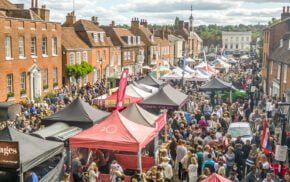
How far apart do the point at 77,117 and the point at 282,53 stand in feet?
67.0

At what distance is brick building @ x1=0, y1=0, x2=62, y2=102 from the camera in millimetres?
25969

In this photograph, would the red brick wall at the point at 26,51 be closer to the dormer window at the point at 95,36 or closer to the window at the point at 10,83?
the window at the point at 10,83

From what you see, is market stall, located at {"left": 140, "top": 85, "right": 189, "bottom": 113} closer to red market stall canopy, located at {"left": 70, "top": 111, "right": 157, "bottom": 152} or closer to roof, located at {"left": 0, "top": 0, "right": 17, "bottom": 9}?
red market stall canopy, located at {"left": 70, "top": 111, "right": 157, "bottom": 152}

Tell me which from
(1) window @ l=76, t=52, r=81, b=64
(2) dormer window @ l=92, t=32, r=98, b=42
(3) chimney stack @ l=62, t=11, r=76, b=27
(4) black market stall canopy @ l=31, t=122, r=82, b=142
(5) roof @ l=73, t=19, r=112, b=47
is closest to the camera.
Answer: (4) black market stall canopy @ l=31, t=122, r=82, b=142

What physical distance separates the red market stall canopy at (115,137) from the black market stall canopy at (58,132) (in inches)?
33.1

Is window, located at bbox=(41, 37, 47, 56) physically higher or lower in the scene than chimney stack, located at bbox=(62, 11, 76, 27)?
lower

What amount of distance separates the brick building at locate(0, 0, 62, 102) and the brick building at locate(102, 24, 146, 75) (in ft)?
52.6

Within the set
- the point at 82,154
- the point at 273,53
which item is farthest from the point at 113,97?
the point at 273,53

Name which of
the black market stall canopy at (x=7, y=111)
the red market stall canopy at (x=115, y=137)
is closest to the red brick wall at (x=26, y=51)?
the black market stall canopy at (x=7, y=111)

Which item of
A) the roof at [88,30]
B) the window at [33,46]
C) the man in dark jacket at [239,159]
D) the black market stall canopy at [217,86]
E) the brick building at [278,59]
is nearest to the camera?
the man in dark jacket at [239,159]

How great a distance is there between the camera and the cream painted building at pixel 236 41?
15112 centimetres

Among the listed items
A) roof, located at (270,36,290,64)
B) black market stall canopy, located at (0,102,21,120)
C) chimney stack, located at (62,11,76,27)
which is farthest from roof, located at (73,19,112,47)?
black market stall canopy, located at (0,102,21,120)

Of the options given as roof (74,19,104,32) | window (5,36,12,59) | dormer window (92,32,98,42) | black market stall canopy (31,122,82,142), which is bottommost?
black market stall canopy (31,122,82,142)

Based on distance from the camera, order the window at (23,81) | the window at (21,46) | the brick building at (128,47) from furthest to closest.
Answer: the brick building at (128,47) < the window at (23,81) < the window at (21,46)
